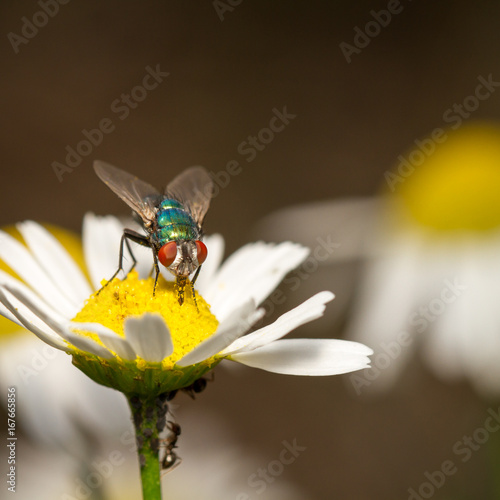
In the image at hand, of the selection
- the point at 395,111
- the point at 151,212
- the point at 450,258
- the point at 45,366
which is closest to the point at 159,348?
the point at 151,212

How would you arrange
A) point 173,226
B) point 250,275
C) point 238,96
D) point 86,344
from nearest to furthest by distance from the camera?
point 86,344, point 173,226, point 250,275, point 238,96

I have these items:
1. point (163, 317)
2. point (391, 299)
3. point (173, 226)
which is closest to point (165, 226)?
point (173, 226)

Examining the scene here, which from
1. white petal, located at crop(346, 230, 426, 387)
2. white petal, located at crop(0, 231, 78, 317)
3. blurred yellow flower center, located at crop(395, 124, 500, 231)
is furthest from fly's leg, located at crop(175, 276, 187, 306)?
blurred yellow flower center, located at crop(395, 124, 500, 231)

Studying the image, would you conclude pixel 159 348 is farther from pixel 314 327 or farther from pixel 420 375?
pixel 420 375

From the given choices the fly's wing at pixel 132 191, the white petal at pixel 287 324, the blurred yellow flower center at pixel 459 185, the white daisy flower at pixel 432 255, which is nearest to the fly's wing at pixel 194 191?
the fly's wing at pixel 132 191

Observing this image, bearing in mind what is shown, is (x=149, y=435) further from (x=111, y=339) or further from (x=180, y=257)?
(x=180, y=257)

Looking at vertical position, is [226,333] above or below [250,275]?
below

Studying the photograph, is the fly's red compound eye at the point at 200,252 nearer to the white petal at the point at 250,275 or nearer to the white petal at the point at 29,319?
the white petal at the point at 250,275
